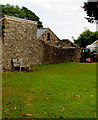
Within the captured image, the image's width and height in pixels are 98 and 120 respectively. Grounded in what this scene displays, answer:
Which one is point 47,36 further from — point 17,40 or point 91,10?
point 91,10

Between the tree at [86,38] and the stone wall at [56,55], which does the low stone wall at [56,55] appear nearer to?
the stone wall at [56,55]

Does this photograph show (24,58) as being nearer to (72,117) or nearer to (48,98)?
(48,98)

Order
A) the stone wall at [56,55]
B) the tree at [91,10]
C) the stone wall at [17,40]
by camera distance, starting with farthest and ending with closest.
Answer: the stone wall at [56,55], the stone wall at [17,40], the tree at [91,10]

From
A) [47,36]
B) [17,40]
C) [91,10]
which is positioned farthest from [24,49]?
[47,36]

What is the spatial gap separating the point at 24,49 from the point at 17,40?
4.07 feet

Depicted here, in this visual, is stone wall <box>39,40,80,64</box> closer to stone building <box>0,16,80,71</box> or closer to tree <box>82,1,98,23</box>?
stone building <box>0,16,80,71</box>

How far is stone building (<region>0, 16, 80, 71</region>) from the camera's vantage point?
18.5 m

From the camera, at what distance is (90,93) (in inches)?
332

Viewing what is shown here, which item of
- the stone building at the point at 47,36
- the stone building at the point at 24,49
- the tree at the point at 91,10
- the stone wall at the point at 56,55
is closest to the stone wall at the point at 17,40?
the stone building at the point at 24,49

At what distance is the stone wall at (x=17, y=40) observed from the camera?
1841cm

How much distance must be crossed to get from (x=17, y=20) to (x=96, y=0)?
943cm

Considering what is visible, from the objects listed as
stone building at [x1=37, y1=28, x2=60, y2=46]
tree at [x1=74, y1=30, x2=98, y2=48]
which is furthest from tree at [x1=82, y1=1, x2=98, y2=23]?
tree at [x1=74, y1=30, x2=98, y2=48]

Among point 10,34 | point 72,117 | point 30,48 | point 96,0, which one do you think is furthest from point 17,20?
point 72,117

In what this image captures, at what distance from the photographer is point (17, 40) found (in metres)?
19.7
